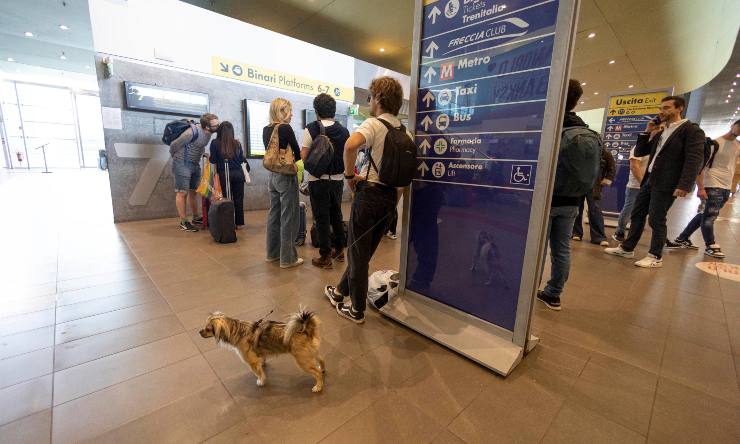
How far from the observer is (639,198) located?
366cm

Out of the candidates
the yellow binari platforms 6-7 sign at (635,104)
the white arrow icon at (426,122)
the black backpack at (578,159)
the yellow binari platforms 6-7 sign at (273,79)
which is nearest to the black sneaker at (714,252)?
the yellow binari platforms 6-7 sign at (635,104)

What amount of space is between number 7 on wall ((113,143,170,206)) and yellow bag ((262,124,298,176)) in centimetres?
315

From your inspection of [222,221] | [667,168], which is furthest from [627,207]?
[222,221]

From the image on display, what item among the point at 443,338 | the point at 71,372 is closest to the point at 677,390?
the point at 443,338

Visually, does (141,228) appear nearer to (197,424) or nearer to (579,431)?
(197,424)

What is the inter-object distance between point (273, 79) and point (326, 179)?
3.93 metres

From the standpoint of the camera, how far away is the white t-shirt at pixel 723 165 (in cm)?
376

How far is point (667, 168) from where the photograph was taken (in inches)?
126

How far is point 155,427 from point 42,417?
1.67 feet

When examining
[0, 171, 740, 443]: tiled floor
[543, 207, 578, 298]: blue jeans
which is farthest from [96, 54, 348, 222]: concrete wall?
[543, 207, 578, 298]: blue jeans

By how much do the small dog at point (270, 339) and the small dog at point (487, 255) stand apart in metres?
1.06

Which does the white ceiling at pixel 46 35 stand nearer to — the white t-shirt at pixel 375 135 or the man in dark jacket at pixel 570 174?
the white t-shirt at pixel 375 135

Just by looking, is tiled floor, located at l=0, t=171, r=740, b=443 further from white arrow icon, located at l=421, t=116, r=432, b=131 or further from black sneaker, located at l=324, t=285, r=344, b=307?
white arrow icon, located at l=421, t=116, r=432, b=131

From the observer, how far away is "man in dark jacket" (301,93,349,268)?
2846 mm
